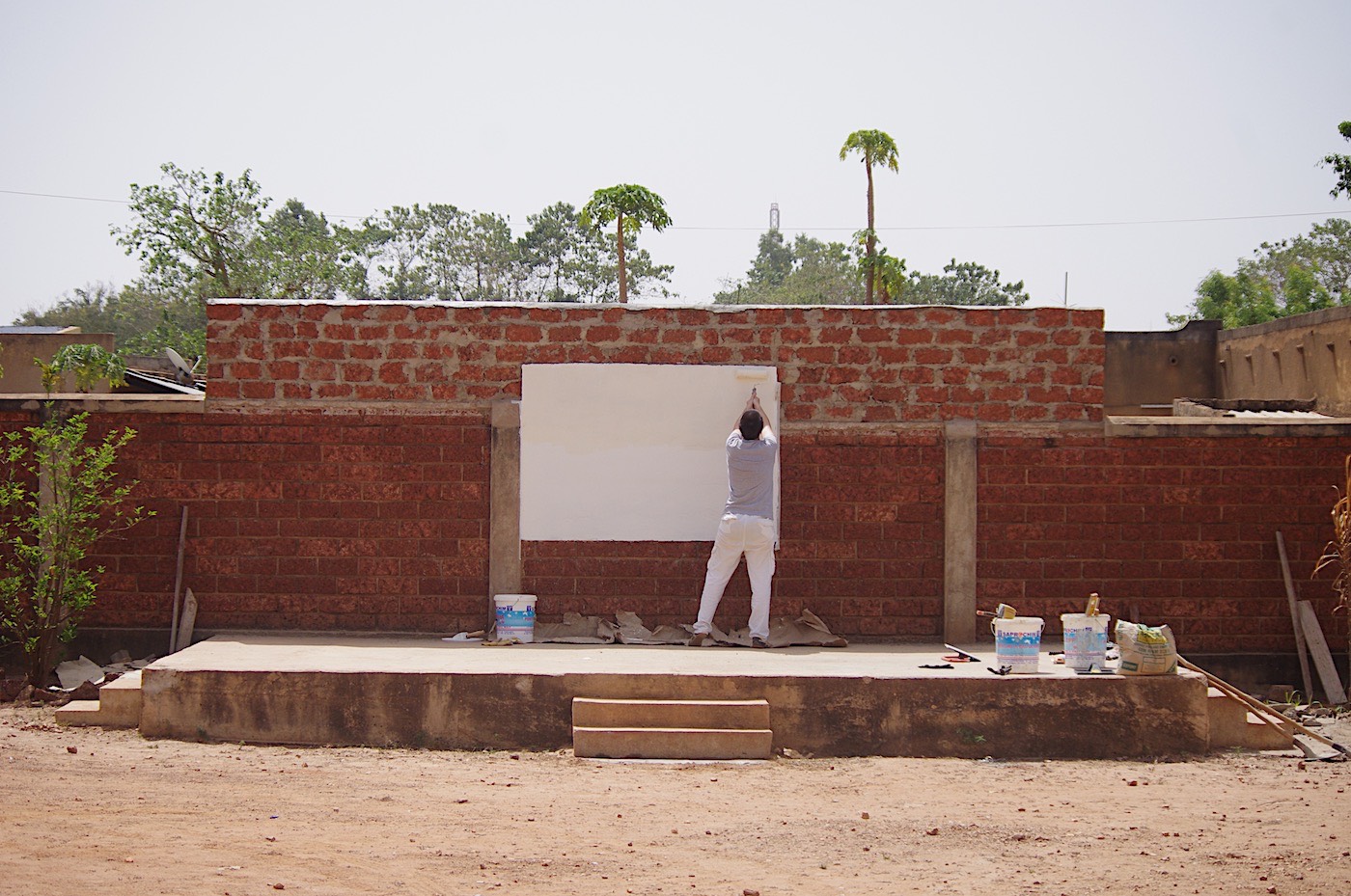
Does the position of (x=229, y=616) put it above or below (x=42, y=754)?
above

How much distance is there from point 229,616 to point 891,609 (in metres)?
5.12

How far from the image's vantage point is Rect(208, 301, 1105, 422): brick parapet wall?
392 inches

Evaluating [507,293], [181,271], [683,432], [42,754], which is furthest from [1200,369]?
[507,293]

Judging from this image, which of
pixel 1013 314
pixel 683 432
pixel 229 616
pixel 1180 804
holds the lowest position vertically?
pixel 1180 804

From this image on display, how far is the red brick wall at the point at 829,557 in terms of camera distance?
1004cm

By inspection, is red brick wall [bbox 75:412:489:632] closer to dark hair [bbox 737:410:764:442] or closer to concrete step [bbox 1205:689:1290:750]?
dark hair [bbox 737:410:764:442]

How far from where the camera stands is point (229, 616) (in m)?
10.1

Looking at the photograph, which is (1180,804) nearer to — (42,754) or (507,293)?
(42,754)

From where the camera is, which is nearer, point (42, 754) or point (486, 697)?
point (42, 754)

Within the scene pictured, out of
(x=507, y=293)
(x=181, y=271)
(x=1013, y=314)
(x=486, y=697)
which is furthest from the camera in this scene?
(x=507, y=293)

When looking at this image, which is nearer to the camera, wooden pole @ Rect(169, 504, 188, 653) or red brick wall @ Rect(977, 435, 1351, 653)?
wooden pole @ Rect(169, 504, 188, 653)

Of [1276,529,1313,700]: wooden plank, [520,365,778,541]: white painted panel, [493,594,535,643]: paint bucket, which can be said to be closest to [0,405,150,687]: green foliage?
[493,594,535,643]: paint bucket

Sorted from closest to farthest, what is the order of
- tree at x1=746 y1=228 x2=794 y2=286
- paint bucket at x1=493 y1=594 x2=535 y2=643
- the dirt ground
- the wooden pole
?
the dirt ground
paint bucket at x1=493 y1=594 x2=535 y2=643
the wooden pole
tree at x1=746 y1=228 x2=794 y2=286

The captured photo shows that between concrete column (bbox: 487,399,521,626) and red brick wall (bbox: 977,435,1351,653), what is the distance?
3.58m
